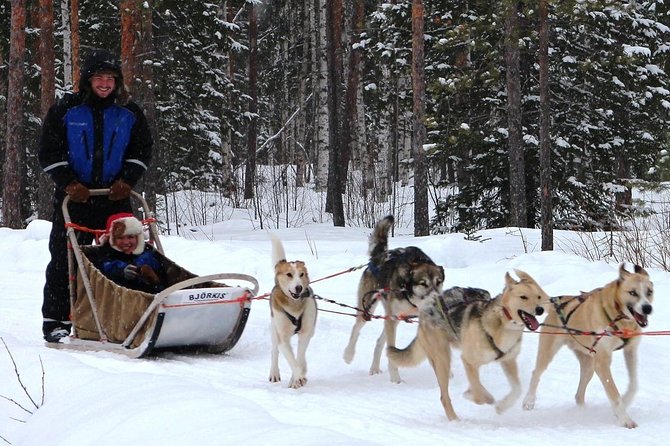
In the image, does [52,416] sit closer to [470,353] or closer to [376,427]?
[376,427]

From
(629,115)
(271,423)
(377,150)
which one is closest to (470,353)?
(271,423)

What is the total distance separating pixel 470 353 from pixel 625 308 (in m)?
0.88

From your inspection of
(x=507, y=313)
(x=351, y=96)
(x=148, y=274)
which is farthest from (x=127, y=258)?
(x=351, y=96)

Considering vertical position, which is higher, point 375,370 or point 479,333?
point 479,333

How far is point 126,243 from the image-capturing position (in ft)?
19.2

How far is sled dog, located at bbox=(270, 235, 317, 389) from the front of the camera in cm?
497

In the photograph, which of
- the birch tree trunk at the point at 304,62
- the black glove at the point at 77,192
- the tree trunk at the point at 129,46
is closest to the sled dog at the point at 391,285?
the black glove at the point at 77,192

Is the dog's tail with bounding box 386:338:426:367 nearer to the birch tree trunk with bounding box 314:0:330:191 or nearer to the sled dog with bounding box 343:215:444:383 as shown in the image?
the sled dog with bounding box 343:215:444:383

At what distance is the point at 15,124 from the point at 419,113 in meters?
8.41

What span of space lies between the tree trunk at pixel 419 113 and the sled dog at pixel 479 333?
29.3ft

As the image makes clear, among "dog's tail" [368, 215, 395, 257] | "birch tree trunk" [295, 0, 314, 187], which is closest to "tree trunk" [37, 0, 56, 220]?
"birch tree trunk" [295, 0, 314, 187]

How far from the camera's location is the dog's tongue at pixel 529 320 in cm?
395

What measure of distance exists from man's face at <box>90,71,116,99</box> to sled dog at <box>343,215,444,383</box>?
7.88 ft

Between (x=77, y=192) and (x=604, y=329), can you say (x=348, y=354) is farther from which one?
(x=77, y=192)
